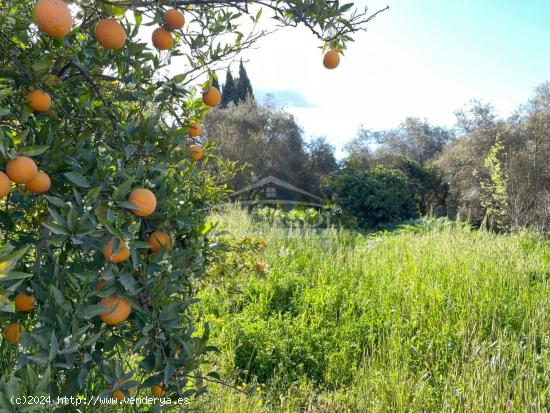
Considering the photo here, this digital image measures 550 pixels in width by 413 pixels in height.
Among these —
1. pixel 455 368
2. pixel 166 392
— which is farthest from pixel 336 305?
pixel 166 392

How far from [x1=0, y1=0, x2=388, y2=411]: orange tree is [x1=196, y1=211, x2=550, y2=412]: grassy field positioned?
42.5 inches

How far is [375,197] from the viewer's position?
12.4 meters

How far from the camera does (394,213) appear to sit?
1271 centimetres

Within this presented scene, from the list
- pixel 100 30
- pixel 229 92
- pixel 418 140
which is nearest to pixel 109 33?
pixel 100 30

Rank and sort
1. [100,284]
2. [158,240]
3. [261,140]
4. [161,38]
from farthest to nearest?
[261,140] → [161,38] → [158,240] → [100,284]

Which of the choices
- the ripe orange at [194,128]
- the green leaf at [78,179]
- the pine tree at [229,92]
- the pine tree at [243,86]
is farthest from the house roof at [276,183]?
the green leaf at [78,179]

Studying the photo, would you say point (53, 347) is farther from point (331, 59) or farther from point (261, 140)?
point (261, 140)

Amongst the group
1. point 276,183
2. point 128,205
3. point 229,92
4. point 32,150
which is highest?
point 229,92

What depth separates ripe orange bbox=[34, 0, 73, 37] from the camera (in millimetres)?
1189

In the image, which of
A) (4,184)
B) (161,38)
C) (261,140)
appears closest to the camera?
(4,184)

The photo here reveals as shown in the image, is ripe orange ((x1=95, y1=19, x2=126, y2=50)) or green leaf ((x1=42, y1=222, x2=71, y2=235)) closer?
green leaf ((x1=42, y1=222, x2=71, y2=235))

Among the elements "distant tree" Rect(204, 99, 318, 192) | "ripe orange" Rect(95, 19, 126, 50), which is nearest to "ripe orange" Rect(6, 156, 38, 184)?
"ripe orange" Rect(95, 19, 126, 50)

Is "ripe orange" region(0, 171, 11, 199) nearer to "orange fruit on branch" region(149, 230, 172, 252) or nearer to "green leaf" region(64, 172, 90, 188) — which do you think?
"green leaf" region(64, 172, 90, 188)

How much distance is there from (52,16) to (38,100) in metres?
0.28
